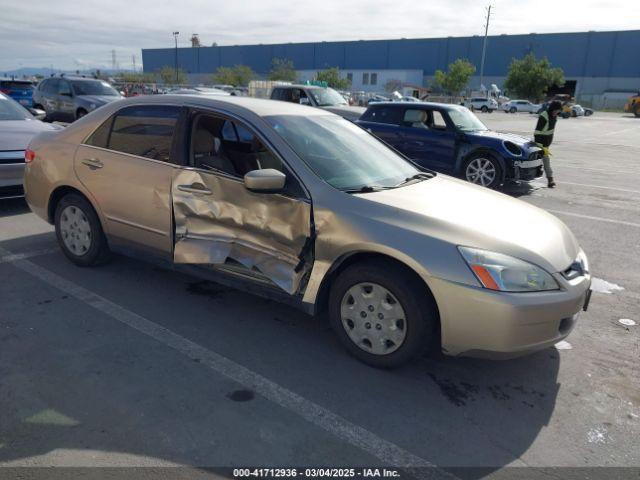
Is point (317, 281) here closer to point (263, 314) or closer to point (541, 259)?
point (263, 314)


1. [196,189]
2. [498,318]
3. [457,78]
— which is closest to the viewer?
[498,318]

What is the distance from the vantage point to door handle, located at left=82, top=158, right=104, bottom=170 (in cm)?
456

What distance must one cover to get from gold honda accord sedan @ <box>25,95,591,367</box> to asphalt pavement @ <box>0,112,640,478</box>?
0.33 meters

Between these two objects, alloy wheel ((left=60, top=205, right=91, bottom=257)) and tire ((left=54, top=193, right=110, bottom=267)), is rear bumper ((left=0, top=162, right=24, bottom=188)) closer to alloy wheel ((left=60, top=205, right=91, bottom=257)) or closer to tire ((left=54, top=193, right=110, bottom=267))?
tire ((left=54, top=193, right=110, bottom=267))

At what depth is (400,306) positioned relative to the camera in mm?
3166

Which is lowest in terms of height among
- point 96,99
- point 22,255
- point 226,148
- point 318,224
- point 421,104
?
point 22,255

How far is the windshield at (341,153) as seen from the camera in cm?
369

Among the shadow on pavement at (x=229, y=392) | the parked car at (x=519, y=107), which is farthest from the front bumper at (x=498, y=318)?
the parked car at (x=519, y=107)

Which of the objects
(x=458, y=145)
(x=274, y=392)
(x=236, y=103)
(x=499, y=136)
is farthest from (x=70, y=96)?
(x=274, y=392)

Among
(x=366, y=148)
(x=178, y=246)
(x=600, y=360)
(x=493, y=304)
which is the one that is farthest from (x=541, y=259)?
(x=178, y=246)

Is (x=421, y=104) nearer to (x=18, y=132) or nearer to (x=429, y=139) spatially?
(x=429, y=139)

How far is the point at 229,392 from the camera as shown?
3037 millimetres

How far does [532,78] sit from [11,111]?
210ft

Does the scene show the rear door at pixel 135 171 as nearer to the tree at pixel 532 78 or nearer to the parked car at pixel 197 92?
the parked car at pixel 197 92
